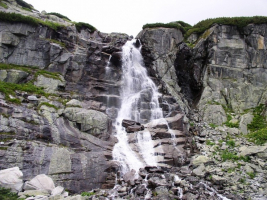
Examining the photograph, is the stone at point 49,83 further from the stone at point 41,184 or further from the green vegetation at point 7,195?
the green vegetation at point 7,195

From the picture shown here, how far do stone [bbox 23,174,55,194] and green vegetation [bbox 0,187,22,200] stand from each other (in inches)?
45.4

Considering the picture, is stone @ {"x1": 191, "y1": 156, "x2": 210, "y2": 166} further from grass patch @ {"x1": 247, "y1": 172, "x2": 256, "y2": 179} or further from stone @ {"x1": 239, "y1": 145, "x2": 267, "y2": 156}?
stone @ {"x1": 239, "y1": 145, "x2": 267, "y2": 156}

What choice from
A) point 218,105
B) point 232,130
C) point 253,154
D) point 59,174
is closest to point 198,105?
point 218,105

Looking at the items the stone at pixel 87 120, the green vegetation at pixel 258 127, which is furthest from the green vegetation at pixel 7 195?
the green vegetation at pixel 258 127

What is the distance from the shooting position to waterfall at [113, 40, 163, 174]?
66.8 ft

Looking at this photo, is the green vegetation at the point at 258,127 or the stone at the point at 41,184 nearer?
the stone at the point at 41,184

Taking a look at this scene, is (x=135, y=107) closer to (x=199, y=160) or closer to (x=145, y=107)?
(x=145, y=107)

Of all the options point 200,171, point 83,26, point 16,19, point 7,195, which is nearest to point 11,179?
point 7,195

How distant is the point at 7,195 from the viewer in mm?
12125

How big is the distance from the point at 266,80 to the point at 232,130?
12731mm

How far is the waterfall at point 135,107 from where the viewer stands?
2038cm

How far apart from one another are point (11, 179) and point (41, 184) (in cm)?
185

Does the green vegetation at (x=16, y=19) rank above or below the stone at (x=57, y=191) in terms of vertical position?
above

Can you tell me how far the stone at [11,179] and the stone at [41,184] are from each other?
507 millimetres
